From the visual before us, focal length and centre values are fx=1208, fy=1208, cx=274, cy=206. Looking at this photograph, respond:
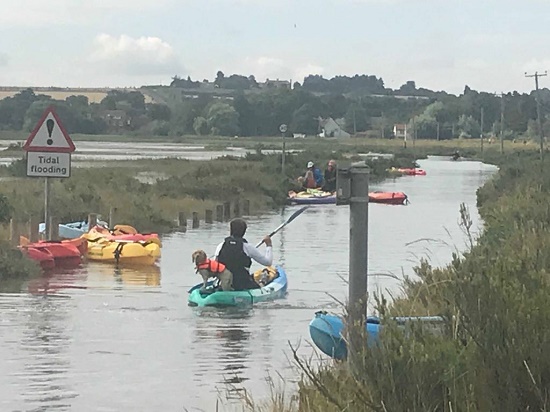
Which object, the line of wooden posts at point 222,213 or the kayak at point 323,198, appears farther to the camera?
the kayak at point 323,198

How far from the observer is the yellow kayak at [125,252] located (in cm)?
2012

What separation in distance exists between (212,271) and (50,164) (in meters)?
3.31

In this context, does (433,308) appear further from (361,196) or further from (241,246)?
(241,246)

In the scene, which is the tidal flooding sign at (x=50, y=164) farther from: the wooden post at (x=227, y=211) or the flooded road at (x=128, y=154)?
the flooded road at (x=128, y=154)

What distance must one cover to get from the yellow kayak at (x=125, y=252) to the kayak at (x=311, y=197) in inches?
712

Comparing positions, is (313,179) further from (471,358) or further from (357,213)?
(471,358)

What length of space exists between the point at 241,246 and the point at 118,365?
184 inches

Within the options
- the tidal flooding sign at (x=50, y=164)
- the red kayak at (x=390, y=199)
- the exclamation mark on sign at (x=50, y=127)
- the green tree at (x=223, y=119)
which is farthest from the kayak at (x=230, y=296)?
the green tree at (x=223, y=119)

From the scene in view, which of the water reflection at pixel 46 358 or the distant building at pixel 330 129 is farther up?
the distant building at pixel 330 129

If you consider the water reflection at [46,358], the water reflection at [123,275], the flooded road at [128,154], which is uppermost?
the flooded road at [128,154]

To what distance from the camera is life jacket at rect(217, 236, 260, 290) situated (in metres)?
14.9

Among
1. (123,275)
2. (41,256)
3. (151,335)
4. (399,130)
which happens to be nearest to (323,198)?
(123,275)

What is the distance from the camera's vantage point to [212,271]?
14.9 meters

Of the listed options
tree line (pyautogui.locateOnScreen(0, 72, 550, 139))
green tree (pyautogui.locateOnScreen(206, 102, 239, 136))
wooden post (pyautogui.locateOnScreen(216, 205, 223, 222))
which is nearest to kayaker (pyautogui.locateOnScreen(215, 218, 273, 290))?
wooden post (pyautogui.locateOnScreen(216, 205, 223, 222))
